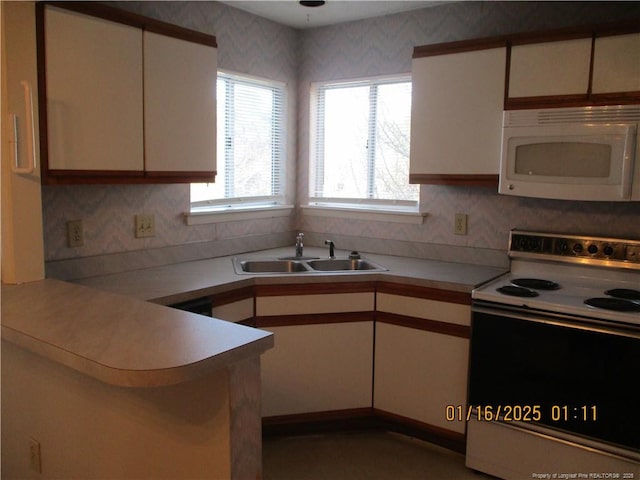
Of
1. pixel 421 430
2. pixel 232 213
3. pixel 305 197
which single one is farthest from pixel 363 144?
pixel 421 430

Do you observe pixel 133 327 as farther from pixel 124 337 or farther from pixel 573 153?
pixel 573 153

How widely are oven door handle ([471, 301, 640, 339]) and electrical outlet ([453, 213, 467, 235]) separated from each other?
2.55ft

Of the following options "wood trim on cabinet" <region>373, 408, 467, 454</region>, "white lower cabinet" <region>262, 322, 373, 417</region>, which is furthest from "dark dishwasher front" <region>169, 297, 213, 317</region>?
"wood trim on cabinet" <region>373, 408, 467, 454</region>

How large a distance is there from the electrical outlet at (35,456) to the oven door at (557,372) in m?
1.86

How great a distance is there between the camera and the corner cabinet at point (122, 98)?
6.91ft

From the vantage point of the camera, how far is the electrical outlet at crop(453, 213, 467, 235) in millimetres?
3169

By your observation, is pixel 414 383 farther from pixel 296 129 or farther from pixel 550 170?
pixel 296 129

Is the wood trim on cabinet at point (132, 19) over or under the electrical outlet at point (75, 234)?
over

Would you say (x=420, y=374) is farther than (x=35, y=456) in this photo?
Yes

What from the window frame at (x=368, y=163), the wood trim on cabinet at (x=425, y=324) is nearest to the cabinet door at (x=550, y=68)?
the window frame at (x=368, y=163)

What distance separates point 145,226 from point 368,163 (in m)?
1.53

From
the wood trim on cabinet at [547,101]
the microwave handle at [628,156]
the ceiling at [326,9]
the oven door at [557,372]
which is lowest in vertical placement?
the oven door at [557,372]

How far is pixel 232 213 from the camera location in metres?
3.40

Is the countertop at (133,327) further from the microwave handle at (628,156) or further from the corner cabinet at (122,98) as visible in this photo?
the microwave handle at (628,156)
